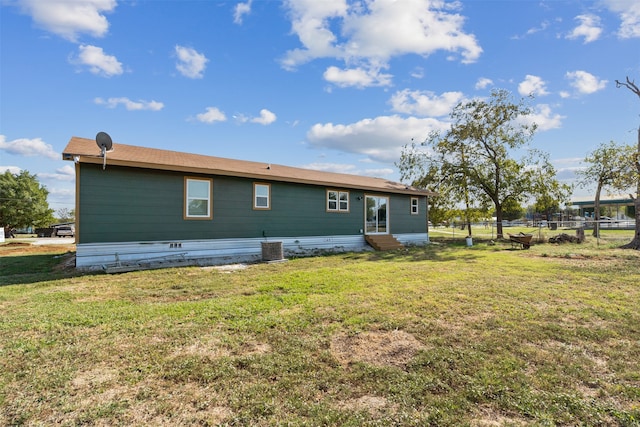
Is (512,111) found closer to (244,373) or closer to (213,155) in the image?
(213,155)

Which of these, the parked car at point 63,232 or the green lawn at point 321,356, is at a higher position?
the parked car at point 63,232

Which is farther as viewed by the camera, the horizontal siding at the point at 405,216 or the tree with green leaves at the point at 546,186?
the tree with green leaves at the point at 546,186

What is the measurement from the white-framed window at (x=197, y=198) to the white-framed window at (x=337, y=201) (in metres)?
5.08

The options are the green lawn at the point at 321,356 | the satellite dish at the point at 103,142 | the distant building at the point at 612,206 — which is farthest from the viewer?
the distant building at the point at 612,206

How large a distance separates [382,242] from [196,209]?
7973mm

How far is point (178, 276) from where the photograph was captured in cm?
707

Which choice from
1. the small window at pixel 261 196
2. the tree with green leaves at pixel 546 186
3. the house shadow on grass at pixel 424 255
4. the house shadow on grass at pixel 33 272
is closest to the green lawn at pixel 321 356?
the house shadow on grass at pixel 33 272

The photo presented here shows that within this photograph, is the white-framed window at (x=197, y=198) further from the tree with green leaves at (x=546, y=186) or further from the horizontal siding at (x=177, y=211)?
the tree with green leaves at (x=546, y=186)

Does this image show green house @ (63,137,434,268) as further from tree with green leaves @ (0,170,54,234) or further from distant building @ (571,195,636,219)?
distant building @ (571,195,636,219)

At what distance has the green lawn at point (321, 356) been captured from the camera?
2.10m

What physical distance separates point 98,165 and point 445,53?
41.5ft

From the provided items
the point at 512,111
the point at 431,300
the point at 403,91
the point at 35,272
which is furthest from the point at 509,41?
the point at 35,272

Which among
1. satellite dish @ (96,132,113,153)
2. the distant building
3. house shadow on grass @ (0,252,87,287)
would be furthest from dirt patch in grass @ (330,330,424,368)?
the distant building

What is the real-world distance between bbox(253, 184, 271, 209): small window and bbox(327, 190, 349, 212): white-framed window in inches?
115
